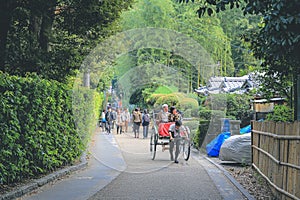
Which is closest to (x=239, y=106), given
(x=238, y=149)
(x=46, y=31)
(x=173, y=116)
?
(x=173, y=116)

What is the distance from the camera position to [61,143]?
584 inches

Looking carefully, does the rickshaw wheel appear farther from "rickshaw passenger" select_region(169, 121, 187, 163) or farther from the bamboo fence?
the bamboo fence

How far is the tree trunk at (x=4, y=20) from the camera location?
54.5ft

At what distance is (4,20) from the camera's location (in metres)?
16.8

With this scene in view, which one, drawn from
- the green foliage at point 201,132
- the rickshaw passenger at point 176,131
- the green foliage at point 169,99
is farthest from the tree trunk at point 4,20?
the green foliage at point 169,99

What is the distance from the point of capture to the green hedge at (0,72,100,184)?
34.1 ft

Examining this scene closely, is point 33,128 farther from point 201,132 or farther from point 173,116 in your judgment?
point 201,132

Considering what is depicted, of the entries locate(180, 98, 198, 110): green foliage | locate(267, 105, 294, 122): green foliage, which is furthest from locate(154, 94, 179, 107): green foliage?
locate(267, 105, 294, 122): green foliage

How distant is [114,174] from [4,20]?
581 centimetres

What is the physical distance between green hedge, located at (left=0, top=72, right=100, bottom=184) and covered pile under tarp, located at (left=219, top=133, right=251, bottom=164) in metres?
4.64

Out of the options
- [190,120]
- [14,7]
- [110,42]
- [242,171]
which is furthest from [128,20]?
[242,171]

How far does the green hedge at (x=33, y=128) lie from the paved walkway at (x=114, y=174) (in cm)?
56

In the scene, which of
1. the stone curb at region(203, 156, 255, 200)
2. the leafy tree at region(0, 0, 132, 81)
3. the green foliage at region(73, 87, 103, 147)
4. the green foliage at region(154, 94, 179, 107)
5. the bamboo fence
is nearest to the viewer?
the bamboo fence

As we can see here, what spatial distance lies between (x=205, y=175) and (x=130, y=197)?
4.45 meters
